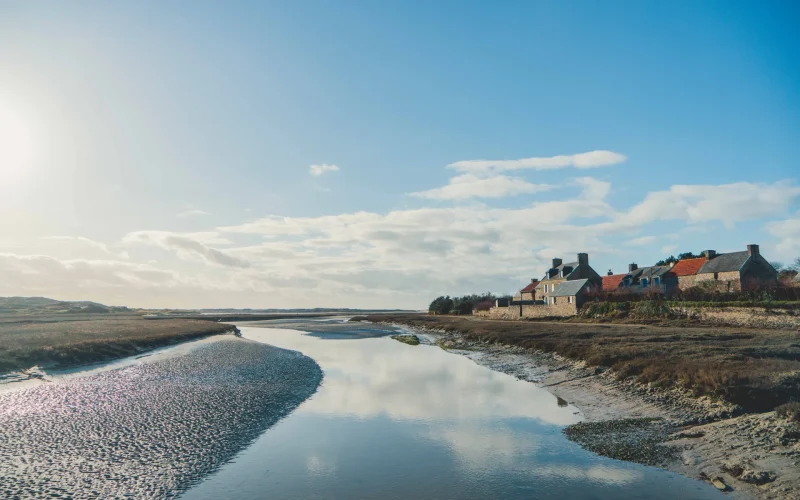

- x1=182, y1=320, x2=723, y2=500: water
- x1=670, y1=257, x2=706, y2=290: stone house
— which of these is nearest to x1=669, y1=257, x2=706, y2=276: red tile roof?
x1=670, y1=257, x2=706, y2=290: stone house

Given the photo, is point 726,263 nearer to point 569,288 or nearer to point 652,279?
point 652,279

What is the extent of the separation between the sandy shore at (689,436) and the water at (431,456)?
→ 708 millimetres

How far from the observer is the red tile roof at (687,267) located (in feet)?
245

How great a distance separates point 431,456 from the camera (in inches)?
623

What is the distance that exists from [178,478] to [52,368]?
25280 millimetres

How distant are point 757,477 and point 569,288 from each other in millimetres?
69372

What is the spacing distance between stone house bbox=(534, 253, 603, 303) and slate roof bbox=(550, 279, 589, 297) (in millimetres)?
2376

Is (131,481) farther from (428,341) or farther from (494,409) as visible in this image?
(428,341)

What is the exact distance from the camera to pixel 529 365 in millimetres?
34969

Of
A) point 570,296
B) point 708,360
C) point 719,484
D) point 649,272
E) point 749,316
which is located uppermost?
point 649,272

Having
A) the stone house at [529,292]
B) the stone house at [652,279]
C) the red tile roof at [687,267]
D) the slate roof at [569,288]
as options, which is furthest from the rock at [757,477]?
the stone house at [529,292]

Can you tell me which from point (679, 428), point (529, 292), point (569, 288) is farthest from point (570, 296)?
point (679, 428)

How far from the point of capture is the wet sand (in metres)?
12.9

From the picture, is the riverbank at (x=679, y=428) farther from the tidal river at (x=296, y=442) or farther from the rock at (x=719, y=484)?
the tidal river at (x=296, y=442)
